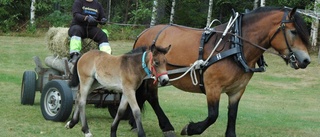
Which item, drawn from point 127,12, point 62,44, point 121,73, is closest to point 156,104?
point 121,73

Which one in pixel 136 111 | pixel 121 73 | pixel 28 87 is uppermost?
pixel 121 73

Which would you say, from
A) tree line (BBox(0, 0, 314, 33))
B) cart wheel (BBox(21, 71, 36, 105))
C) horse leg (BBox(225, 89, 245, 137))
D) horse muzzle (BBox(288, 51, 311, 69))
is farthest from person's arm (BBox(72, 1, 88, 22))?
tree line (BBox(0, 0, 314, 33))

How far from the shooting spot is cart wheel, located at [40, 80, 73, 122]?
30.1 ft

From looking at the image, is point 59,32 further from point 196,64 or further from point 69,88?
point 196,64

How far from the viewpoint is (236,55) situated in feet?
25.9

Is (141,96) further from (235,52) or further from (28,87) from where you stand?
(28,87)

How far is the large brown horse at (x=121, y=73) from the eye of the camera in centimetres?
719

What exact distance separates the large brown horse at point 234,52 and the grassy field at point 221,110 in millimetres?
1246

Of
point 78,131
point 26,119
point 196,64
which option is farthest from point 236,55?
point 26,119

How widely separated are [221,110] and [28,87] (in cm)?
465

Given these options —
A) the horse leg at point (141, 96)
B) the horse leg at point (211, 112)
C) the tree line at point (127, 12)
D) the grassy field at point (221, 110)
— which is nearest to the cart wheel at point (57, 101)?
the grassy field at point (221, 110)

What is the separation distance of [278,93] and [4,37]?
16.8 meters

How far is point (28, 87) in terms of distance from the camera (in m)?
11.0

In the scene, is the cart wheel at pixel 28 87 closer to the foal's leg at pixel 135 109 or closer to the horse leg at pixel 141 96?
the horse leg at pixel 141 96
